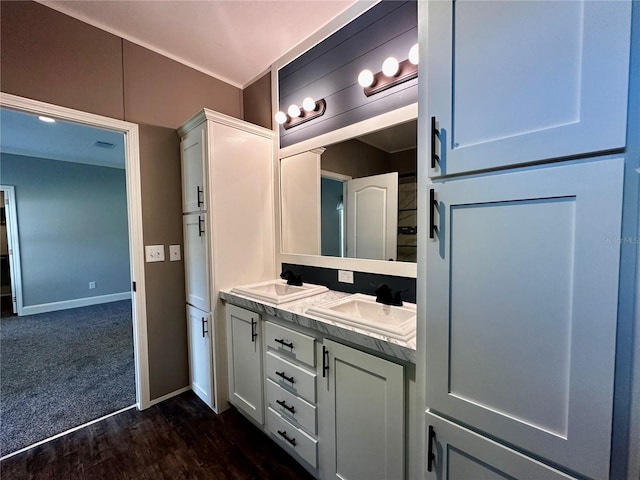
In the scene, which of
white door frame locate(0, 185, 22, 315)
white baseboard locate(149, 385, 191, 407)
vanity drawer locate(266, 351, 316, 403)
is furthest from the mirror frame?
white door frame locate(0, 185, 22, 315)

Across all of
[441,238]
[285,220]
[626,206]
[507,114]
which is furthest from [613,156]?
[285,220]

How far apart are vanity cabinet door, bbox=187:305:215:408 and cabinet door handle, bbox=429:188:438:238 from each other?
1.72 m

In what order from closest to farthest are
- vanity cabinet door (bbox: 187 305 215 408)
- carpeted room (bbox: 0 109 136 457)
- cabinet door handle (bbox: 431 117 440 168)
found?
cabinet door handle (bbox: 431 117 440 168), vanity cabinet door (bbox: 187 305 215 408), carpeted room (bbox: 0 109 136 457)

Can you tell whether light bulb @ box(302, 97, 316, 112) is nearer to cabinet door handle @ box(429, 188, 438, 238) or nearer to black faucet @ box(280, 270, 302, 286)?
black faucet @ box(280, 270, 302, 286)

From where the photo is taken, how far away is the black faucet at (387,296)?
157 cm

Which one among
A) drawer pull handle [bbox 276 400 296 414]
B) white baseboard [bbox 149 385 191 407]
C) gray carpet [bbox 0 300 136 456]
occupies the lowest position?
gray carpet [bbox 0 300 136 456]

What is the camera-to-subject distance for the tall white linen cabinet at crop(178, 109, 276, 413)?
1982 millimetres

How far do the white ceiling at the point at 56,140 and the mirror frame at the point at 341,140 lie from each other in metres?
1.87

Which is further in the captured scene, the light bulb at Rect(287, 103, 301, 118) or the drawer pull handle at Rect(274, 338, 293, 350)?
the light bulb at Rect(287, 103, 301, 118)

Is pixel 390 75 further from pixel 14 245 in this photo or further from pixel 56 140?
pixel 14 245

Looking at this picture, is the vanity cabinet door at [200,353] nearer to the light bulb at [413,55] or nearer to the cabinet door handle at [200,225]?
the cabinet door handle at [200,225]

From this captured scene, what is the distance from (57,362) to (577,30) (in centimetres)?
432

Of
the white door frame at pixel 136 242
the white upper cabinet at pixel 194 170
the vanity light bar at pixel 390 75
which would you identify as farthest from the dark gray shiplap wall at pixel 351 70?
the white door frame at pixel 136 242

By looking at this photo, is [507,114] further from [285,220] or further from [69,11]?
[69,11]
